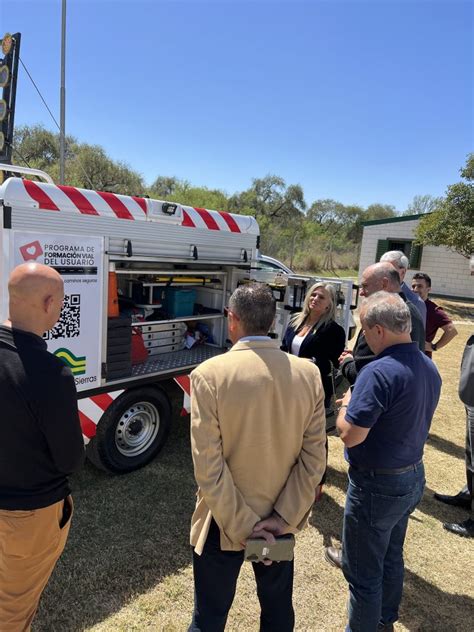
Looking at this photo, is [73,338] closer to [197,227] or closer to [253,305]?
[197,227]

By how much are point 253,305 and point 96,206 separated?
6.92 feet

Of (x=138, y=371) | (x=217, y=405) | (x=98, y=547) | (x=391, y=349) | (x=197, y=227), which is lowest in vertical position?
(x=98, y=547)

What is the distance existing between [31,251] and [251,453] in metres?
2.19

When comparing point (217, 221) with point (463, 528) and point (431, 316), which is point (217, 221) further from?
point (463, 528)

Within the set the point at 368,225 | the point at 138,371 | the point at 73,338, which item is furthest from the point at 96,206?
the point at 368,225

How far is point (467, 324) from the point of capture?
1445 cm

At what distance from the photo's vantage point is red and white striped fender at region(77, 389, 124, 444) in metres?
3.47

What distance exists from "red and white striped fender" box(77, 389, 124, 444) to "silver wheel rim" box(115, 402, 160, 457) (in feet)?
0.96

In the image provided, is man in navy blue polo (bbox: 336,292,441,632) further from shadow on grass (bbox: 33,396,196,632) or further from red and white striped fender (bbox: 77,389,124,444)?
red and white striped fender (bbox: 77,389,124,444)

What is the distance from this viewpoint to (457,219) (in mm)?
17406

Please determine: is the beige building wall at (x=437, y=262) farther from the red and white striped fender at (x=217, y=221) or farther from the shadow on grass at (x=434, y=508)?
the shadow on grass at (x=434, y=508)

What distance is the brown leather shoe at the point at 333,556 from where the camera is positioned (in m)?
3.04

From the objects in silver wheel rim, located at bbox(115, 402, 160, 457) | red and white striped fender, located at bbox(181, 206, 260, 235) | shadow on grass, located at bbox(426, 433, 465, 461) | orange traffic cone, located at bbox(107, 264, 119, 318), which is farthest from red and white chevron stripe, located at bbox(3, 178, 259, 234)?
shadow on grass, located at bbox(426, 433, 465, 461)

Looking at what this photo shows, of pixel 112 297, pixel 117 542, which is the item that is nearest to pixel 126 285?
pixel 112 297
